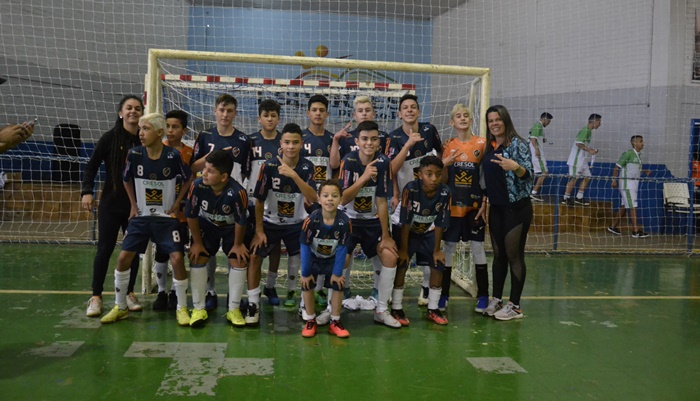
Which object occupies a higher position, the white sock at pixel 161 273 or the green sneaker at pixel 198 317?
the white sock at pixel 161 273

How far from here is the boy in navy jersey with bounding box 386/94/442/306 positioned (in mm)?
4566

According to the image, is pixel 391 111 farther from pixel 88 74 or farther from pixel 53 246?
pixel 88 74

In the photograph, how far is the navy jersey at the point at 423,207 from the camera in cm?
429

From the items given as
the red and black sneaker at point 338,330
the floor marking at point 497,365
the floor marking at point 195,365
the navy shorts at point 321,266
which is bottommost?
the floor marking at point 497,365

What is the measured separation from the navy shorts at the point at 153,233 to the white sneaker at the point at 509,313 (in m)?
2.49

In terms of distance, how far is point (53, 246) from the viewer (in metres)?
7.06

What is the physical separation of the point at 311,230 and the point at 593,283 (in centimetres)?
352

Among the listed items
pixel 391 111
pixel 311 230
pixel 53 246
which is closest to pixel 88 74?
pixel 53 246

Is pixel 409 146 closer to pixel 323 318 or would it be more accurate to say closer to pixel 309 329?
pixel 323 318

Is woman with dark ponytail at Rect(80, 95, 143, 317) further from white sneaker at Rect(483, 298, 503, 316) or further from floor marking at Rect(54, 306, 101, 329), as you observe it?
white sneaker at Rect(483, 298, 503, 316)

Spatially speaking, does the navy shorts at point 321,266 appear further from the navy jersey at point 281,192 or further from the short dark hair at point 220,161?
the short dark hair at point 220,161

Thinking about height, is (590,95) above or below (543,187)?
above

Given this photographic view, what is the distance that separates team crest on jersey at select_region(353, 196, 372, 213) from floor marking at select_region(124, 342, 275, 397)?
1393 mm

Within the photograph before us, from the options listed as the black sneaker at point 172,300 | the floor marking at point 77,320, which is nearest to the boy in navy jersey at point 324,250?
the black sneaker at point 172,300
